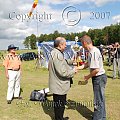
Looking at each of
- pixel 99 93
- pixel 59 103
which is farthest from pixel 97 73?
pixel 59 103

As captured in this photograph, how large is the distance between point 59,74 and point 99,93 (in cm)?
95

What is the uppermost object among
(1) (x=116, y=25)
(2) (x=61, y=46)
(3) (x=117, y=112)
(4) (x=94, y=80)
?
(1) (x=116, y=25)

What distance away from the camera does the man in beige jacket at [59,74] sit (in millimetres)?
5594

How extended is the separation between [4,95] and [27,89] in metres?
1.47

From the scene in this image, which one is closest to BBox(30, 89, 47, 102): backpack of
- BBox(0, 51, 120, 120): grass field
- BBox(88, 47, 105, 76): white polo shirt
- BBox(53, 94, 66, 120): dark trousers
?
BBox(0, 51, 120, 120): grass field

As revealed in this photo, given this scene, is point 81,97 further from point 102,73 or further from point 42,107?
point 102,73

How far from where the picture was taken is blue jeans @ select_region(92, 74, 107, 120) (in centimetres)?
570

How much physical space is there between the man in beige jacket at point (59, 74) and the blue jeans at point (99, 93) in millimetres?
536

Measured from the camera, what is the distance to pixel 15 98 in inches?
362

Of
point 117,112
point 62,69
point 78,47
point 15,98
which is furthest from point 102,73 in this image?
point 78,47

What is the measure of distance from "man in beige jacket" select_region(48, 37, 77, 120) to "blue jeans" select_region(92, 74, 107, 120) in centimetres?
54

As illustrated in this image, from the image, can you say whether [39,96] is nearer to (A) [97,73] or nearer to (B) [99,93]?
(B) [99,93]

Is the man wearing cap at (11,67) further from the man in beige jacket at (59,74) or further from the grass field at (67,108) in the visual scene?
the man in beige jacket at (59,74)

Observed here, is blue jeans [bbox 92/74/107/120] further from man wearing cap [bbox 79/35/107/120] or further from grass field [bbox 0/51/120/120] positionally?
grass field [bbox 0/51/120/120]
